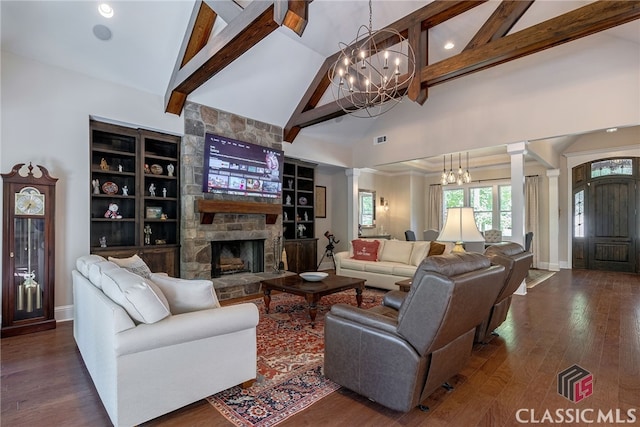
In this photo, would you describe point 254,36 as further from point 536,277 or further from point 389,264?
point 536,277

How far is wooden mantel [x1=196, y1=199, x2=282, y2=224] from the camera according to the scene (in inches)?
195

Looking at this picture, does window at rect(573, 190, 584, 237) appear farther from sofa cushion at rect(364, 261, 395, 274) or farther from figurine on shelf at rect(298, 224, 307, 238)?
figurine on shelf at rect(298, 224, 307, 238)

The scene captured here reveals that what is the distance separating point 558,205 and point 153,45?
9.31 m

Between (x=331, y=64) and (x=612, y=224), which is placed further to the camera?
(x=612, y=224)

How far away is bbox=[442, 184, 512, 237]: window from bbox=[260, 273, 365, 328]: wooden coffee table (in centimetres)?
555

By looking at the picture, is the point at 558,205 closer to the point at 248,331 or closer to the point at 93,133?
the point at 248,331

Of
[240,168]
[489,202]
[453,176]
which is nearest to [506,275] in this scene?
[240,168]

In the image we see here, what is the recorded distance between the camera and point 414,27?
4.61 m

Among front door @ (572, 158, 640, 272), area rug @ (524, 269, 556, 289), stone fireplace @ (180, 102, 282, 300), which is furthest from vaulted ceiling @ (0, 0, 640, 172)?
front door @ (572, 158, 640, 272)

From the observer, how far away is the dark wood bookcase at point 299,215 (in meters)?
7.02

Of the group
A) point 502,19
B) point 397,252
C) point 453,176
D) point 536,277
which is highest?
point 502,19

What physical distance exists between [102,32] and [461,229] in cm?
476

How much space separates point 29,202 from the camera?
11.5 feet

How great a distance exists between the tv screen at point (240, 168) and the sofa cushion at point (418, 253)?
2.72 m
